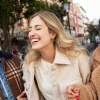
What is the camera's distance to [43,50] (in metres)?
3.22

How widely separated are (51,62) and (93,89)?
585mm

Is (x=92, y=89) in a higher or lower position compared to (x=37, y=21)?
lower

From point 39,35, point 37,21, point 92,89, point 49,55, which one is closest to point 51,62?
point 49,55

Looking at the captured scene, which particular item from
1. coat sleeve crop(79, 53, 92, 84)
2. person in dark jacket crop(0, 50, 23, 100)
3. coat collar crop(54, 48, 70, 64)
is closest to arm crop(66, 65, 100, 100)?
coat sleeve crop(79, 53, 92, 84)

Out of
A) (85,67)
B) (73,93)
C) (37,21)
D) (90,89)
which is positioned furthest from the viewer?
(37,21)

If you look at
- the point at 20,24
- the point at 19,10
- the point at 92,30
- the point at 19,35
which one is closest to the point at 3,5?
the point at 19,10

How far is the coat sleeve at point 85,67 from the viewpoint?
3.06 m

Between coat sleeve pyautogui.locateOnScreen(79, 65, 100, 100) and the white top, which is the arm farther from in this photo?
the white top

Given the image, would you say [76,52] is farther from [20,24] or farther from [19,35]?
[20,24]

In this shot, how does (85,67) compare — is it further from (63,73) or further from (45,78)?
(45,78)

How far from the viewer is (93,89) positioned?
285cm

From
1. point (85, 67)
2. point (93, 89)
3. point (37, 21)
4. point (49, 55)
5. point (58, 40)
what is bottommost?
point (93, 89)

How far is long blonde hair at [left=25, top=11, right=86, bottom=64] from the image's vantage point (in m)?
3.24

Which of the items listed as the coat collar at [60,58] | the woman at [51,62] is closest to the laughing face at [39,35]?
the woman at [51,62]
